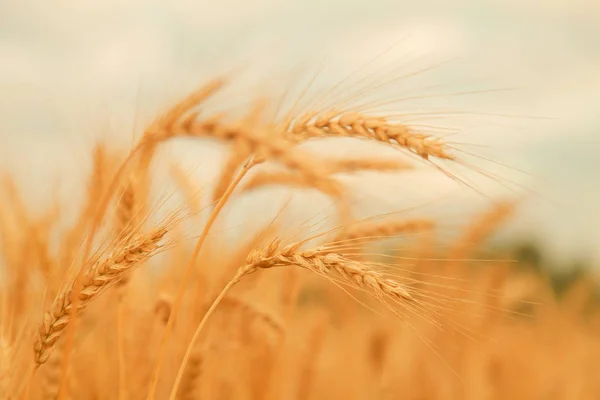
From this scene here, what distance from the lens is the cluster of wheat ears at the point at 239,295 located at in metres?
1.53

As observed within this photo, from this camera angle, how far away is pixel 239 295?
7.98 ft

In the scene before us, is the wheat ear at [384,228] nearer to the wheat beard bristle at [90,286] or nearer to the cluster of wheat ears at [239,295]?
the cluster of wheat ears at [239,295]

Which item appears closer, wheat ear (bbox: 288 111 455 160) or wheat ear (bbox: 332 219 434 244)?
wheat ear (bbox: 288 111 455 160)

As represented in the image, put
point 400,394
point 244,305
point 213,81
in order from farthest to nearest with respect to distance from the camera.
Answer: point 400,394 → point 244,305 → point 213,81

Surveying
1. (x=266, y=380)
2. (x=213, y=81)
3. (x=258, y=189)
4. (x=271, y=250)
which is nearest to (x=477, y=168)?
(x=271, y=250)

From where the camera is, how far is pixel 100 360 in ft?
9.56

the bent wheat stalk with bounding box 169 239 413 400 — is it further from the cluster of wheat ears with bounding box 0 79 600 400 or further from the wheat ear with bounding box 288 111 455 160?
the wheat ear with bounding box 288 111 455 160

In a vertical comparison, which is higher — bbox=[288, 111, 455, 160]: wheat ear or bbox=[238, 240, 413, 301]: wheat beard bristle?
bbox=[288, 111, 455, 160]: wheat ear

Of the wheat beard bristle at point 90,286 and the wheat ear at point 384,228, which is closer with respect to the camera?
the wheat beard bristle at point 90,286

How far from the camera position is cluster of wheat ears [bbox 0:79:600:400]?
1526 millimetres

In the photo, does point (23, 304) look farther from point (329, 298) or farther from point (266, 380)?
point (329, 298)

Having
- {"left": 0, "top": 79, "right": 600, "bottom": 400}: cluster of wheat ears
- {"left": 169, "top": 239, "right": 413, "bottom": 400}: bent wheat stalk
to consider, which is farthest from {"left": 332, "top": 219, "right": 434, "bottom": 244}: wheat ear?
{"left": 169, "top": 239, "right": 413, "bottom": 400}: bent wheat stalk

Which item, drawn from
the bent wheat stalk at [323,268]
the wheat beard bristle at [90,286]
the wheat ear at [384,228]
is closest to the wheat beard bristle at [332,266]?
the bent wheat stalk at [323,268]

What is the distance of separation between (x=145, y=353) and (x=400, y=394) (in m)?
1.40
